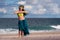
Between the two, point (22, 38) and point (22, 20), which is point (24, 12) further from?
point (22, 38)

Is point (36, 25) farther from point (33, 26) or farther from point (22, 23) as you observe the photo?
point (22, 23)

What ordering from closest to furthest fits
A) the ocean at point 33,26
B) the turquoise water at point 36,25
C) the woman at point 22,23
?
the woman at point 22,23 → the ocean at point 33,26 → the turquoise water at point 36,25

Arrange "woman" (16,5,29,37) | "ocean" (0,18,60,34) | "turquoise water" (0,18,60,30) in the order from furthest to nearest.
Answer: "turquoise water" (0,18,60,30), "ocean" (0,18,60,34), "woman" (16,5,29,37)

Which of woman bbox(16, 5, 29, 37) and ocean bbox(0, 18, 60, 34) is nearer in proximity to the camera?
woman bbox(16, 5, 29, 37)

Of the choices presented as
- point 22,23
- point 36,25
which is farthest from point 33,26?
point 22,23

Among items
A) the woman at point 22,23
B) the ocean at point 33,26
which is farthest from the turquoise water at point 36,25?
the woman at point 22,23

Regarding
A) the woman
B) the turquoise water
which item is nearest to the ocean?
the turquoise water

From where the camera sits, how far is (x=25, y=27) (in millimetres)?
8766

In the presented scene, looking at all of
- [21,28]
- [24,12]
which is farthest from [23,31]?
[24,12]

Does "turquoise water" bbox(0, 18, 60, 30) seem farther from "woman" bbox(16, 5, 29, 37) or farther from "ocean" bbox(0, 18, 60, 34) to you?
"woman" bbox(16, 5, 29, 37)

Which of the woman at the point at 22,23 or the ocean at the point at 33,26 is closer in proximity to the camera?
the woman at the point at 22,23

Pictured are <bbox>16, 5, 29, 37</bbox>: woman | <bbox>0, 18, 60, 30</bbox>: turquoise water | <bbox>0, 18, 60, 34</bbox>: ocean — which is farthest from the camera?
<bbox>0, 18, 60, 30</bbox>: turquoise water

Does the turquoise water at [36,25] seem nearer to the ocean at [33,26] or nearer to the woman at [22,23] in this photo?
the ocean at [33,26]

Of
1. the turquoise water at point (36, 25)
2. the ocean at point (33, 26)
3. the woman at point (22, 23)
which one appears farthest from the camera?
the turquoise water at point (36, 25)
